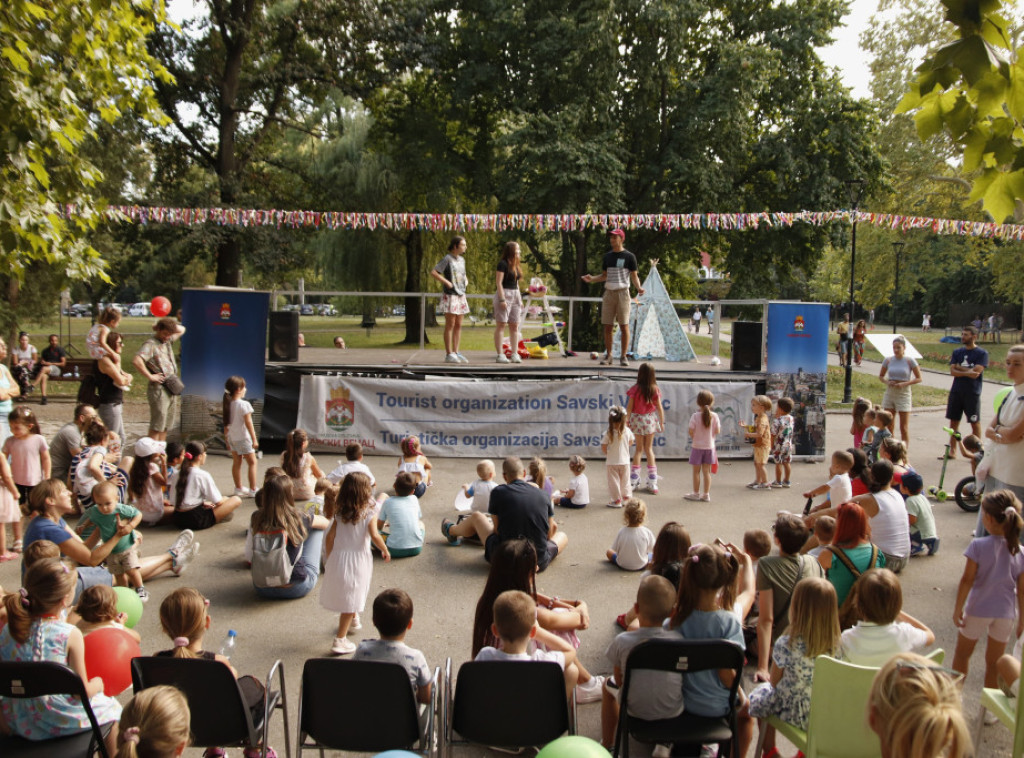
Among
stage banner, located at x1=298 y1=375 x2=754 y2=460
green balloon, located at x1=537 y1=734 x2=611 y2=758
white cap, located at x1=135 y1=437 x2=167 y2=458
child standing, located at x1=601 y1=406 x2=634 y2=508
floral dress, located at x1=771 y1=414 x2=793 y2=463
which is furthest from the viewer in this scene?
stage banner, located at x1=298 y1=375 x2=754 y2=460

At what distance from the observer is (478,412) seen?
12289mm

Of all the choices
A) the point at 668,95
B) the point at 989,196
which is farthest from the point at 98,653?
the point at 668,95

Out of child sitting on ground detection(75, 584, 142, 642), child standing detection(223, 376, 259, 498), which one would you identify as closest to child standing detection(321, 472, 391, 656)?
child sitting on ground detection(75, 584, 142, 642)

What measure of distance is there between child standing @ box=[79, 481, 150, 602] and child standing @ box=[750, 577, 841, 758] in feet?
16.1

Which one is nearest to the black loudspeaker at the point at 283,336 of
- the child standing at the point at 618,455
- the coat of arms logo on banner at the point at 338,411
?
the coat of arms logo on banner at the point at 338,411

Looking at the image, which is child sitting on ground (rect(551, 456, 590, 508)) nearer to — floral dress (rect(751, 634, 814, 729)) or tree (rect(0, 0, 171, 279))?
floral dress (rect(751, 634, 814, 729))

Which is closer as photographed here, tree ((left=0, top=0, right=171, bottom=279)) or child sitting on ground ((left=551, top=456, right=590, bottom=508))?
tree ((left=0, top=0, right=171, bottom=279))

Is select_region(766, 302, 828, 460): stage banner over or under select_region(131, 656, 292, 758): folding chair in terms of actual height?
over

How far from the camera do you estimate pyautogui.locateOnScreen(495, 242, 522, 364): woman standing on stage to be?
39.5 feet

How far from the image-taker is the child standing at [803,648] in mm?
3938

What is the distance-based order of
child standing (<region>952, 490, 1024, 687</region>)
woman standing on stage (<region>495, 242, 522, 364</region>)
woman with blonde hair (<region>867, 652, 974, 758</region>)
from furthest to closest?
woman standing on stage (<region>495, 242, 522, 364</region>), child standing (<region>952, 490, 1024, 687</region>), woman with blonde hair (<region>867, 652, 974, 758</region>)

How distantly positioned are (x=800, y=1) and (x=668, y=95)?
14.2ft

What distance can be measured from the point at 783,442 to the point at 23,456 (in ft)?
28.6

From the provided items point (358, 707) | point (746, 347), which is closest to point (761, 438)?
point (746, 347)
